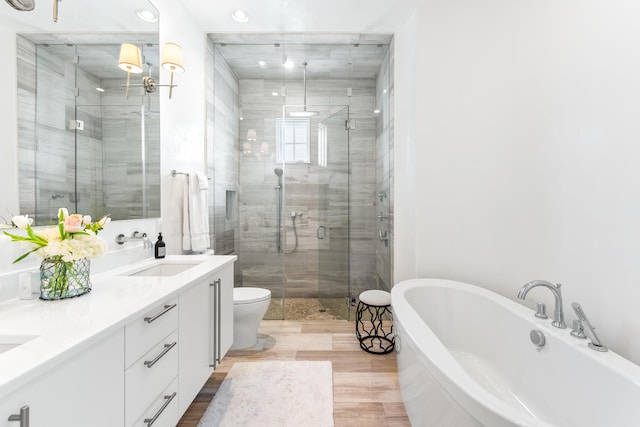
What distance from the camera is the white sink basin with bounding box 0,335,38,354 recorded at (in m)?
0.79

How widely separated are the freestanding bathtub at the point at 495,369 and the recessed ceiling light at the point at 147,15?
7.87 feet

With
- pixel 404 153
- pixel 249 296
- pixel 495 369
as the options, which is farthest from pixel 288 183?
pixel 495 369

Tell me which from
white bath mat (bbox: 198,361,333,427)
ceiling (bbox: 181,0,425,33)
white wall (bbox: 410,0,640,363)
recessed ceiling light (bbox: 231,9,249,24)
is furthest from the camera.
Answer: recessed ceiling light (bbox: 231,9,249,24)

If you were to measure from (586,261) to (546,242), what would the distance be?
297 mm

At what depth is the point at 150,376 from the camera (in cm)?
109

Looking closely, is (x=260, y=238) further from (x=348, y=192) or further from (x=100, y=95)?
(x=100, y=95)

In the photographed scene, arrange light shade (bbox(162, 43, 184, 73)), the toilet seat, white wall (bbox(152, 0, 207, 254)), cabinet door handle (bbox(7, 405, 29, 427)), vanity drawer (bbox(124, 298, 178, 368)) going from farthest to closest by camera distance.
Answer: the toilet seat → white wall (bbox(152, 0, 207, 254)) → light shade (bbox(162, 43, 184, 73)) → vanity drawer (bbox(124, 298, 178, 368)) → cabinet door handle (bbox(7, 405, 29, 427))

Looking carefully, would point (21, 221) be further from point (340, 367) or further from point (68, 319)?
point (340, 367)

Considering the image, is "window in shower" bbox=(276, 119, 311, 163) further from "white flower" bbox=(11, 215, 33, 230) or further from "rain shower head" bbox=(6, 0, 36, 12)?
"white flower" bbox=(11, 215, 33, 230)

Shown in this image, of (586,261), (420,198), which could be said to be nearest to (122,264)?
(420,198)

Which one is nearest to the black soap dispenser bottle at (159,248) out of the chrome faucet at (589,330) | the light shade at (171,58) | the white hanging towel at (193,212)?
the white hanging towel at (193,212)

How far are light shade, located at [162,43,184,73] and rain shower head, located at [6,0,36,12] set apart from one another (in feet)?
2.55

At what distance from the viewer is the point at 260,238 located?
11.4ft

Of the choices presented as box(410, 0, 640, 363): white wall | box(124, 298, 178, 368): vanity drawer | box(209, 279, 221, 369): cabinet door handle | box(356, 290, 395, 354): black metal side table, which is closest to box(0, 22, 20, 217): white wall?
box(124, 298, 178, 368): vanity drawer
